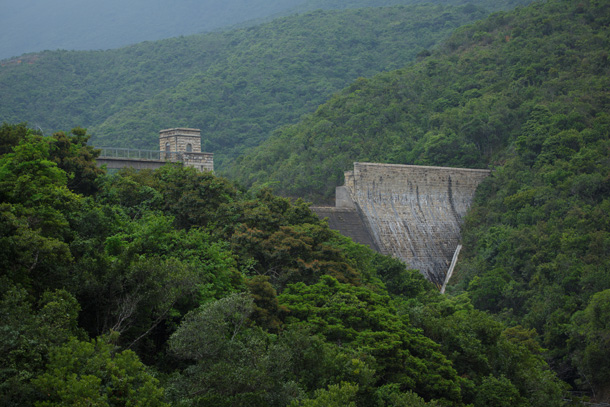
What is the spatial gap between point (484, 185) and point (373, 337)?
2837 cm

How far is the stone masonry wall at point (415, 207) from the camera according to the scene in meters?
43.4

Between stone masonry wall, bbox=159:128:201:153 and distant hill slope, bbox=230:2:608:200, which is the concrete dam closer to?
distant hill slope, bbox=230:2:608:200

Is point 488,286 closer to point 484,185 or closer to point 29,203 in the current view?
point 484,185

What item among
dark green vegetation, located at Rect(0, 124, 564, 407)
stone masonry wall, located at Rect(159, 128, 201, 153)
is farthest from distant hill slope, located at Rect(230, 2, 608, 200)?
dark green vegetation, located at Rect(0, 124, 564, 407)

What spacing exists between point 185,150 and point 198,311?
1498 centimetres

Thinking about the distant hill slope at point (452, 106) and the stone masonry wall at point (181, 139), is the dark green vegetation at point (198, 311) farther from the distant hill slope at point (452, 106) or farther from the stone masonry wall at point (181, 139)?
the distant hill slope at point (452, 106)

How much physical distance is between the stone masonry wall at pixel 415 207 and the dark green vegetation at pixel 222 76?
2561 centimetres

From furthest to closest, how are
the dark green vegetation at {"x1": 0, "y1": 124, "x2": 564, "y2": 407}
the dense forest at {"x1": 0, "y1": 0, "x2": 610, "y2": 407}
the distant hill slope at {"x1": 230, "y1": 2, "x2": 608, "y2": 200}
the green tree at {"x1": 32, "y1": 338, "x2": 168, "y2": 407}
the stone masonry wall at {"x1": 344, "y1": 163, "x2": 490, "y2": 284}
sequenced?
the distant hill slope at {"x1": 230, "y1": 2, "x2": 608, "y2": 200}
the stone masonry wall at {"x1": 344, "y1": 163, "x2": 490, "y2": 284}
the dense forest at {"x1": 0, "y1": 0, "x2": 610, "y2": 407}
the dark green vegetation at {"x1": 0, "y1": 124, "x2": 564, "y2": 407}
the green tree at {"x1": 32, "y1": 338, "x2": 168, "y2": 407}

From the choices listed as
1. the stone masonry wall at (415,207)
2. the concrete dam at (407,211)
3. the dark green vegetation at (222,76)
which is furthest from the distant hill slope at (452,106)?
the dark green vegetation at (222,76)

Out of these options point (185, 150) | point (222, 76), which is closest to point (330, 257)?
point (185, 150)

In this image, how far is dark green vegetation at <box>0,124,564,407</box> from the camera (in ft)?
50.8

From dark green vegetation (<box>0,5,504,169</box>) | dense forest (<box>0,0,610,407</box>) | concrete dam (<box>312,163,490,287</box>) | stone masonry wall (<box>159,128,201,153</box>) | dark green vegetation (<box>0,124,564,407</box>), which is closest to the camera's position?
dark green vegetation (<box>0,124,564,407</box>)

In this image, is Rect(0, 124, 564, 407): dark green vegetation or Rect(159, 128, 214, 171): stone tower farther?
Rect(159, 128, 214, 171): stone tower

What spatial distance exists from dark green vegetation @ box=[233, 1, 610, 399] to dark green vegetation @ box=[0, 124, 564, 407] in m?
7.41
